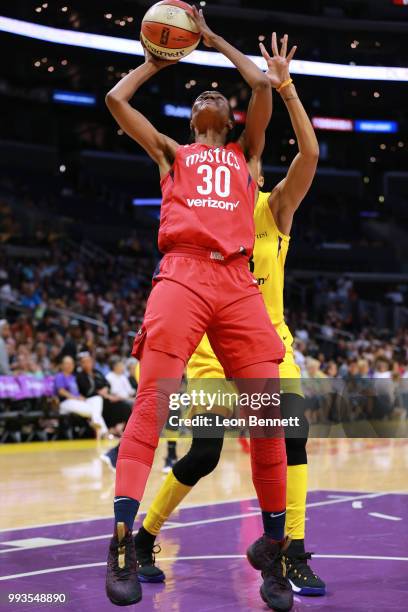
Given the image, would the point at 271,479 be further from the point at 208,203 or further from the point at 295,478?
the point at 208,203

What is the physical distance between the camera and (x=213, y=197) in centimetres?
407

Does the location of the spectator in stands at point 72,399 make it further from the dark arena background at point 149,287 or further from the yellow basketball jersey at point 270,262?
the yellow basketball jersey at point 270,262

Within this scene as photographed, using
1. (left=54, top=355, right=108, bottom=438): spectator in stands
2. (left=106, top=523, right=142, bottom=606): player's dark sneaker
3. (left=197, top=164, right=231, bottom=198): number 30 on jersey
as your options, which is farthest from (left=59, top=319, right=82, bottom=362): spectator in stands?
(left=106, top=523, right=142, bottom=606): player's dark sneaker

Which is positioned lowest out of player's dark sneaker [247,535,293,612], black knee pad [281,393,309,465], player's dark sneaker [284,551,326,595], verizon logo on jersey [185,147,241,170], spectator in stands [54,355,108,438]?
spectator in stands [54,355,108,438]

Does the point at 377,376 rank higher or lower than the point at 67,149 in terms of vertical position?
lower

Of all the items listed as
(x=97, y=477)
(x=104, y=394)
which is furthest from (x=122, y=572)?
(x=104, y=394)

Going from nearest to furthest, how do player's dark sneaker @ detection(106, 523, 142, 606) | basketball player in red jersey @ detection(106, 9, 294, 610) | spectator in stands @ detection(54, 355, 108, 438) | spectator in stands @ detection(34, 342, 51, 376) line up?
1. player's dark sneaker @ detection(106, 523, 142, 606)
2. basketball player in red jersey @ detection(106, 9, 294, 610)
3. spectator in stands @ detection(54, 355, 108, 438)
4. spectator in stands @ detection(34, 342, 51, 376)

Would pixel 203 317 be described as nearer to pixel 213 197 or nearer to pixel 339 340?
pixel 213 197

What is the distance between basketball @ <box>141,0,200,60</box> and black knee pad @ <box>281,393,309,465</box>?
1819 mm

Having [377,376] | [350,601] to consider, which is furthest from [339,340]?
[350,601]

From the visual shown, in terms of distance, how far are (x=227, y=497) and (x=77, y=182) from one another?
2689 cm

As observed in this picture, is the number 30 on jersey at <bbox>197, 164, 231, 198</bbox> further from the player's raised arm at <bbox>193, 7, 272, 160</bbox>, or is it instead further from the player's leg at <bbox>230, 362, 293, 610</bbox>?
the player's leg at <bbox>230, 362, 293, 610</bbox>

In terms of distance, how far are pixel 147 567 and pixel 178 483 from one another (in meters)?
0.47

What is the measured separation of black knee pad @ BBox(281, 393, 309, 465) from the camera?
486 centimetres
